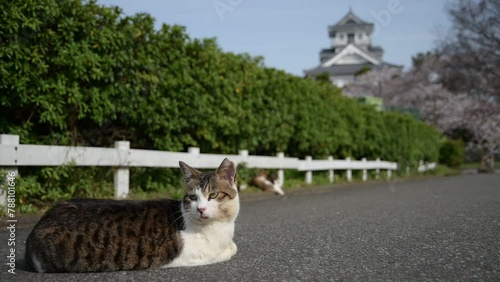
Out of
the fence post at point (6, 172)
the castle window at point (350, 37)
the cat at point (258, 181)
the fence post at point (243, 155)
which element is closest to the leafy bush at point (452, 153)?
the cat at point (258, 181)

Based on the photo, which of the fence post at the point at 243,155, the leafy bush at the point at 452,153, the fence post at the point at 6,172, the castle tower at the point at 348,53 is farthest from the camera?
the castle tower at the point at 348,53

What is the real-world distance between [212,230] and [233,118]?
20.7 ft

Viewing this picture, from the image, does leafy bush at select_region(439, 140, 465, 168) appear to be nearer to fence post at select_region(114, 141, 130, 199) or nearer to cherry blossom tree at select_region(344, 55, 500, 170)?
cherry blossom tree at select_region(344, 55, 500, 170)

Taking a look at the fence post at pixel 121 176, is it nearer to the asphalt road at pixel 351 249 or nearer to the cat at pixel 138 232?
the asphalt road at pixel 351 249

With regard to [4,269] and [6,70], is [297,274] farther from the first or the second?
[6,70]

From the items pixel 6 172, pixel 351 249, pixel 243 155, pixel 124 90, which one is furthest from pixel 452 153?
pixel 6 172

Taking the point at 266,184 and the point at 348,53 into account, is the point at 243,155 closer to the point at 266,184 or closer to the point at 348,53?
the point at 266,184

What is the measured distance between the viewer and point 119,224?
3.55 m

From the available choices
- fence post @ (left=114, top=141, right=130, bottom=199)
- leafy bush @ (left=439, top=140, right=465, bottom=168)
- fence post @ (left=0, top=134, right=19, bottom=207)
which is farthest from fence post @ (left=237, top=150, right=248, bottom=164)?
leafy bush @ (left=439, top=140, right=465, bottom=168)

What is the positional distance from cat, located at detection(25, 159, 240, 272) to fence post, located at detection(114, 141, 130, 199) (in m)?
3.46

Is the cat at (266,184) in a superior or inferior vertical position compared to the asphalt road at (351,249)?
superior

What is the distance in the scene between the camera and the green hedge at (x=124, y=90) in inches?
234

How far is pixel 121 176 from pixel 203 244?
3960 mm

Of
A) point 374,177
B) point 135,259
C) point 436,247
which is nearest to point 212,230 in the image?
point 135,259
